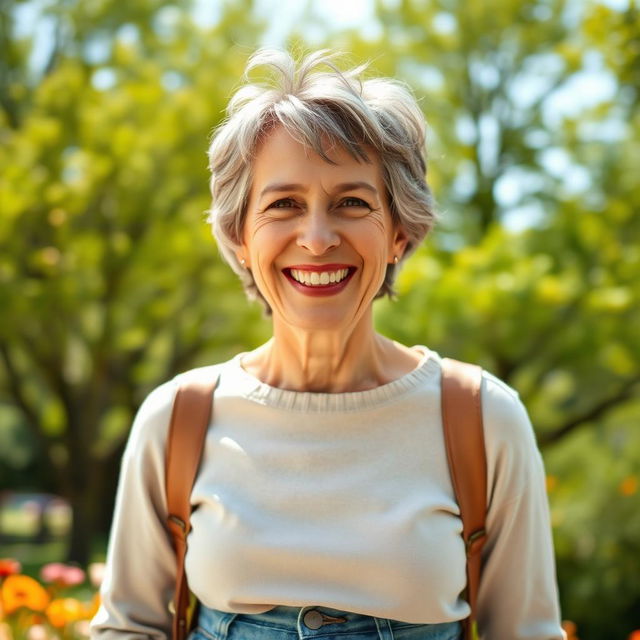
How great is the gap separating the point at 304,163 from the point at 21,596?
233 cm

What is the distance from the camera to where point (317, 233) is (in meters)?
1.68

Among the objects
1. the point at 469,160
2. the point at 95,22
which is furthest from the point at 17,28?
the point at 469,160

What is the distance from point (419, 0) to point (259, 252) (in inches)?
399

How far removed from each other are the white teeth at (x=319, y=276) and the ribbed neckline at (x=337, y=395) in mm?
248

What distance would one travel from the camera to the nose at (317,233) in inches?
66.2

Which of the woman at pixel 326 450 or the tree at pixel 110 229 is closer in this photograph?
the woman at pixel 326 450

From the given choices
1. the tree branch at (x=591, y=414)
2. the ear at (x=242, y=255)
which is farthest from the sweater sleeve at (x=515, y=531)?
the tree branch at (x=591, y=414)

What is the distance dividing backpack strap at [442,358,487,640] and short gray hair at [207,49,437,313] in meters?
0.40

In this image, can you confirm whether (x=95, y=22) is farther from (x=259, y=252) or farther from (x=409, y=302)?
(x=259, y=252)

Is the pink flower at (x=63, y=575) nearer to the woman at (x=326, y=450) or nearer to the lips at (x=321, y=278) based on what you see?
the woman at (x=326, y=450)

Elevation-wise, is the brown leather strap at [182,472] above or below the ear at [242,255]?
below

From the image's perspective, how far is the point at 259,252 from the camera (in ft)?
5.80

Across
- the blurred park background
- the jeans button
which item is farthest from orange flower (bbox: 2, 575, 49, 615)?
the blurred park background

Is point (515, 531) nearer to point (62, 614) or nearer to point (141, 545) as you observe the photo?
point (141, 545)
